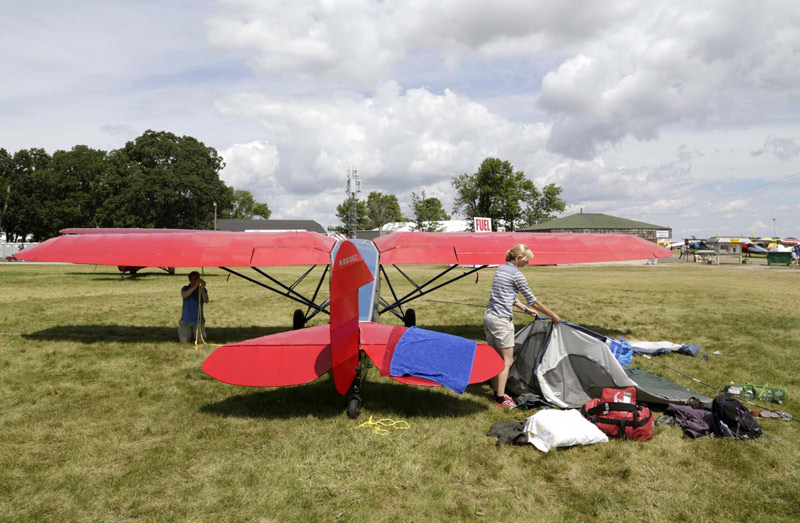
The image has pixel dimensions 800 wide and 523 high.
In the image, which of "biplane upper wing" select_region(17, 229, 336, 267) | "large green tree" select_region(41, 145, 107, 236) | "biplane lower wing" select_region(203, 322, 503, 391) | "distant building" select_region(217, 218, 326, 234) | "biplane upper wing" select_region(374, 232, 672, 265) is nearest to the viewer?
"biplane lower wing" select_region(203, 322, 503, 391)

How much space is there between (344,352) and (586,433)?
2.33 m

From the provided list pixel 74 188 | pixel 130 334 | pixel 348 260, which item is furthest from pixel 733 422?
pixel 74 188

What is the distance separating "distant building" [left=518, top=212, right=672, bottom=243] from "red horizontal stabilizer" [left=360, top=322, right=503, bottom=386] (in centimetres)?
5397

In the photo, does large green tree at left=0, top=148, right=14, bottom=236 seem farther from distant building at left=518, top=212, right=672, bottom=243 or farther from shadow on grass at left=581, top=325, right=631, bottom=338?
shadow on grass at left=581, top=325, right=631, bottom=338

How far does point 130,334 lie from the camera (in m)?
9.59

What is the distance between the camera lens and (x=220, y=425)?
190 inches

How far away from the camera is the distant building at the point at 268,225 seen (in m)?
75.9

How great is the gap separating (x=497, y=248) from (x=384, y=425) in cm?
389

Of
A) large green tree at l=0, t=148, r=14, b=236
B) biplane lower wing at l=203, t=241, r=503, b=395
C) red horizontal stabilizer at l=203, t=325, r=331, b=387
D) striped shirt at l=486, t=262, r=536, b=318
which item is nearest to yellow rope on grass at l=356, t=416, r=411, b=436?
biplane lower wing at l=203, t=241, r=503, b=395

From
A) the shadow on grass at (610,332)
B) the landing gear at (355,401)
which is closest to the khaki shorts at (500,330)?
the landing gear at (355,401)

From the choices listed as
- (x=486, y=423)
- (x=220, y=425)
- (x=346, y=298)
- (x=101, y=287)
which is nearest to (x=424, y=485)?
(x=486, y=423)

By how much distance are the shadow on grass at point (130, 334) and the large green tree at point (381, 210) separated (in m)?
64.4

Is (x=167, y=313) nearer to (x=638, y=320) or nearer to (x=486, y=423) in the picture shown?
(x=486, y=423)

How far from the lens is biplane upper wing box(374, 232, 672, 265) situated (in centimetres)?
773
